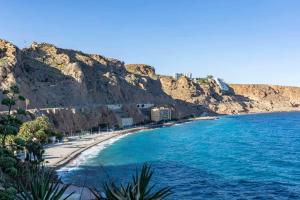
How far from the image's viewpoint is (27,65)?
140 meters

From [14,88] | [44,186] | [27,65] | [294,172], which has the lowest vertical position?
[294,172]

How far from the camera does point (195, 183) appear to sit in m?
54.7

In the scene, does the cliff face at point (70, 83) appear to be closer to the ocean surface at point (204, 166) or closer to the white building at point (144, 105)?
the white building at point (144, 105)

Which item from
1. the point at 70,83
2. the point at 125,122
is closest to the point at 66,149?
the point at 70,83

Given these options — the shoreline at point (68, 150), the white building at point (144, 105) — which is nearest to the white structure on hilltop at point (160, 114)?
the white building at point (144, 105)

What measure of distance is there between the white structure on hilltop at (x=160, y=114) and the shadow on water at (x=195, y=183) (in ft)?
354

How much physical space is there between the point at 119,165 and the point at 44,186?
5278 cm

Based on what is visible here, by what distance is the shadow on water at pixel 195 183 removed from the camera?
48500mm

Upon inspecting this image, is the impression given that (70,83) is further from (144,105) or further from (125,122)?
(144,105)

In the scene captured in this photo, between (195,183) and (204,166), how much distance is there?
49.4 ft

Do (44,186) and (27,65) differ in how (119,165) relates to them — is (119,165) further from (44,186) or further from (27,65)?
(27,65)

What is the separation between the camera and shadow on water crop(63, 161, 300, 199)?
159 ft

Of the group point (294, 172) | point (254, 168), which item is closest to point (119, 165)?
point (254, 168)

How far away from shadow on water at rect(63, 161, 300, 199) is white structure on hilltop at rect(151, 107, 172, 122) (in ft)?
354
